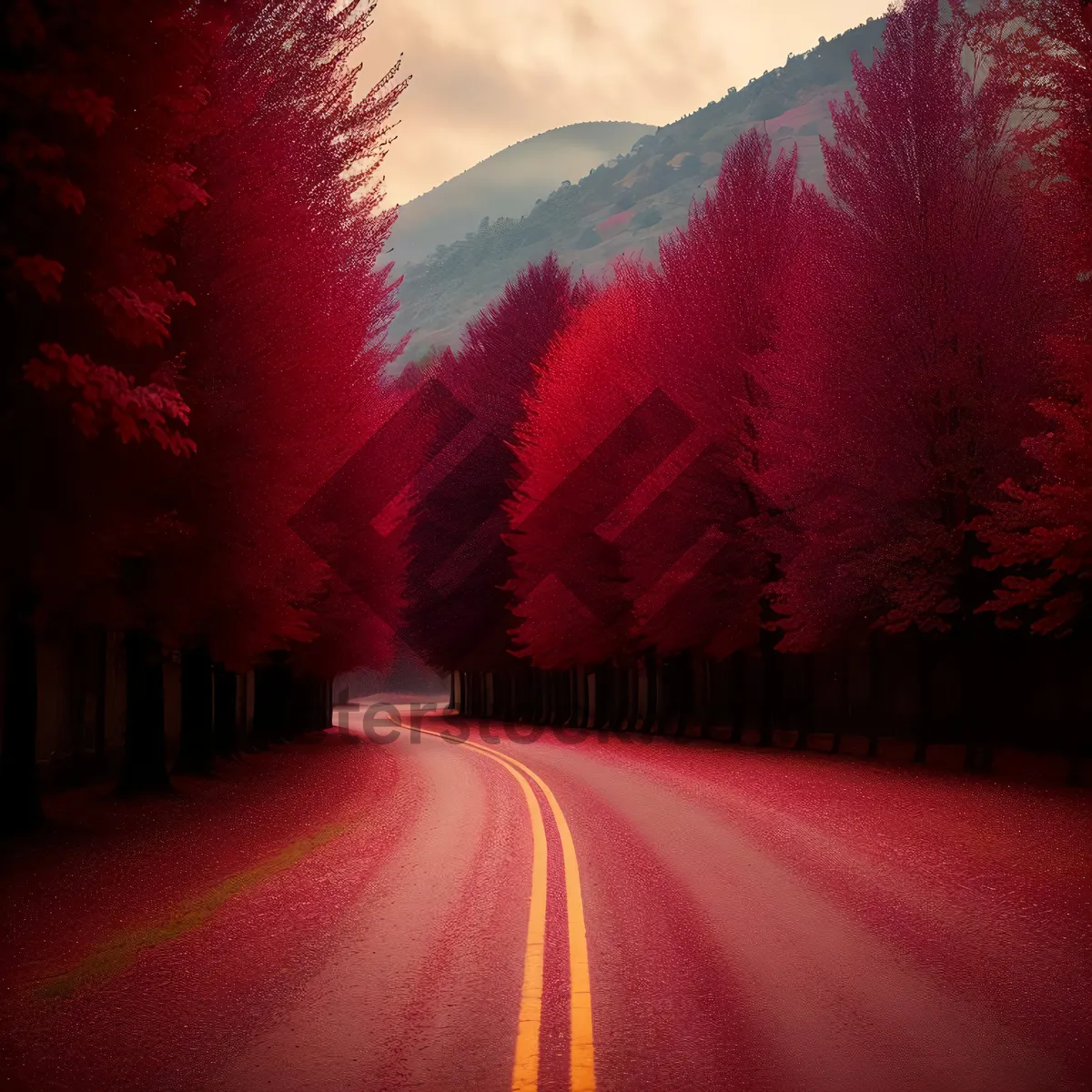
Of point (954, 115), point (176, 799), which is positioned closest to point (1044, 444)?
point (954, 115)

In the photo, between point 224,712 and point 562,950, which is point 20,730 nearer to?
point 562,950

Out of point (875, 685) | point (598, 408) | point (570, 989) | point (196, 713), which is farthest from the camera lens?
point (598, 408)

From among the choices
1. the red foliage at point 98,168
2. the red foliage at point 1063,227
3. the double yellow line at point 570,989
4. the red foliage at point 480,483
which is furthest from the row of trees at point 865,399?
the red foliage at point 480,483

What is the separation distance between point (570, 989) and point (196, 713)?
16754 mm

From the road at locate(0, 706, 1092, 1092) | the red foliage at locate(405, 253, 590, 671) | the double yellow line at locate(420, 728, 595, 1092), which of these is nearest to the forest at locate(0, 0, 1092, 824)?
the road at locate(0, 706, 1092, 1092)

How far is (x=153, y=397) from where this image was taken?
24.4 feet

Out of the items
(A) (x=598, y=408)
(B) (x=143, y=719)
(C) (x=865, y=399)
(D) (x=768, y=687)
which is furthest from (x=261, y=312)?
(A) (x=598, y=408)

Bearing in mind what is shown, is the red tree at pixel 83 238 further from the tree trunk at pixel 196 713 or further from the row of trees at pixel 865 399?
the tree trunk at pixel 196 713

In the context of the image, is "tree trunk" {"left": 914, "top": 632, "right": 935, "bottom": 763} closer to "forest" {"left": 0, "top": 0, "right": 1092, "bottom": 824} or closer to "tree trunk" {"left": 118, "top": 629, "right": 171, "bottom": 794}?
"forest" {"left": 0, "top": 0, "right": 1092, "bottom": 824}

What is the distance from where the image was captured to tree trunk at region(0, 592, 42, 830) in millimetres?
12695

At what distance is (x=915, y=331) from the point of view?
775 inches

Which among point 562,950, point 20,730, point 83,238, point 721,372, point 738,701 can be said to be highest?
point 721,372

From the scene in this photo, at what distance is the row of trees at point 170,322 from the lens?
26.4ft

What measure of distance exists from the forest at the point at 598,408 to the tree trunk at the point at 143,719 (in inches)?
2.7
